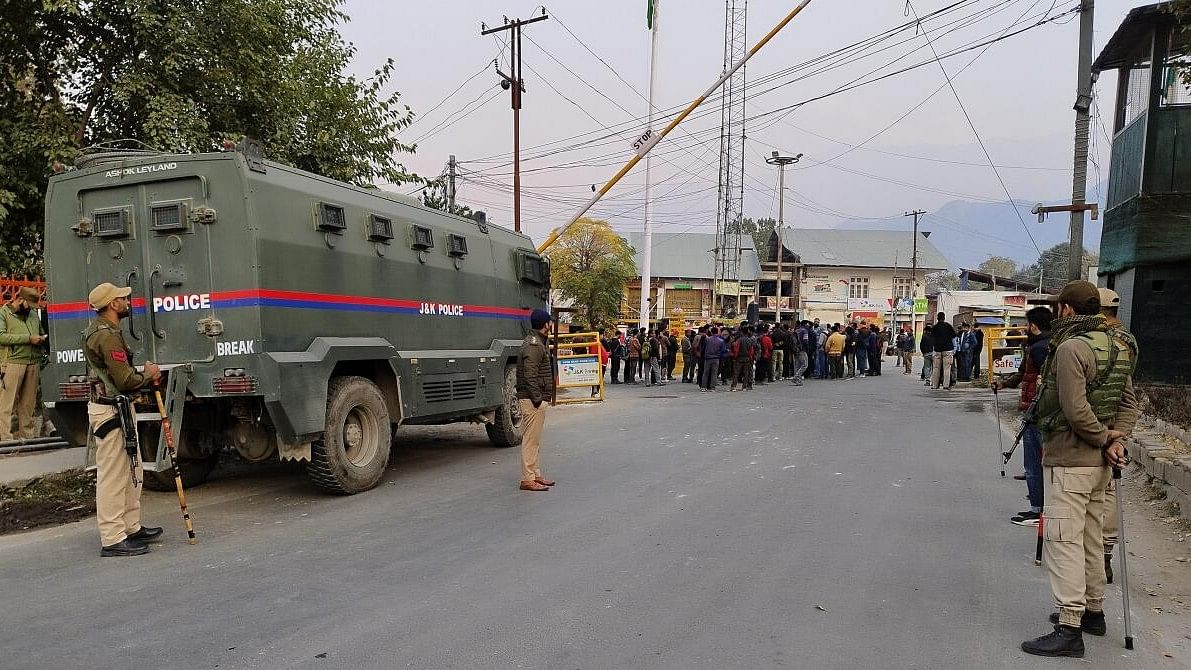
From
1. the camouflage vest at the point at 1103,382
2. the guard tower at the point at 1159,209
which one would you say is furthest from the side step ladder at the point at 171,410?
the guard tower at the point at 1159,209

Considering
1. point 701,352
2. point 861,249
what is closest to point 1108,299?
point 701,352

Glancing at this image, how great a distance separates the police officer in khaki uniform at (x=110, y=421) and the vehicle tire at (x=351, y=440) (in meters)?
1.83

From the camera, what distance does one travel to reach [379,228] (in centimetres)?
834

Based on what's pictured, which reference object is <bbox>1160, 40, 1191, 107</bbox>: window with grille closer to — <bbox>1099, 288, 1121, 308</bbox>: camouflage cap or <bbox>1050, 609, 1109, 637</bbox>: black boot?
<bbox>1099, 288, 1121, 308</bbox>: camouflage cap

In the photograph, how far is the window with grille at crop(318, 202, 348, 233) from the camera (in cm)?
751

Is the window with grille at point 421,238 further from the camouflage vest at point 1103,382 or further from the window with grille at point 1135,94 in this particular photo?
the window with grille at point 1135,94

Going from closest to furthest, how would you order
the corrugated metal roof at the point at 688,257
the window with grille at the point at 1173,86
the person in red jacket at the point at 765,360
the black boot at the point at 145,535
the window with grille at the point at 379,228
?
the black boot at the point at 145,535 → the window with grille at the point at 379,228 → the window with grille at the point at 1173,86 → the person in red jacket at the point at 765,360 → the corrugated metal roof at the point at 688,257

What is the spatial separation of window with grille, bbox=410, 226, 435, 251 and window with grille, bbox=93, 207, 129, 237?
2878mm

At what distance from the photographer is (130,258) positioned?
7.06 m

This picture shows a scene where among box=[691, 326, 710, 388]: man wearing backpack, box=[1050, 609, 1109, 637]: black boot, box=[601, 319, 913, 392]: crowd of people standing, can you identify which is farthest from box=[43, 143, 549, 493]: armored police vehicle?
box=[691, 326, 710, 388]: man wearing backpack

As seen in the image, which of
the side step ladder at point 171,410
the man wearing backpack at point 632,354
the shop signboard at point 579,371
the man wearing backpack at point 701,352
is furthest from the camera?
the man wearing backpack at point 632,354

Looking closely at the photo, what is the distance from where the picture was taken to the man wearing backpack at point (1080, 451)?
4.13 meters

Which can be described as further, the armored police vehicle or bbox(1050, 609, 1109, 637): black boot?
the armored police vehicle

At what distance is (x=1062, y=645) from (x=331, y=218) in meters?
6.75
